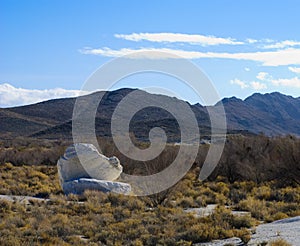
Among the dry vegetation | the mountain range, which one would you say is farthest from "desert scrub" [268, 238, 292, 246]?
the mountain range

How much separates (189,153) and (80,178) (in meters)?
13.0

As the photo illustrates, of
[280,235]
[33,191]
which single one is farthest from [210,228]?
[33,191]

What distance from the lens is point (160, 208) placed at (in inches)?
686

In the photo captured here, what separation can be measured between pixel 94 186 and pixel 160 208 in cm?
560

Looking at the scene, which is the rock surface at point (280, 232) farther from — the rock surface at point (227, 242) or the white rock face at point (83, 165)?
the white rock face at point (83, 165)

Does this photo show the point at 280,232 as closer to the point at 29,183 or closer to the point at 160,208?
the point at 160,208

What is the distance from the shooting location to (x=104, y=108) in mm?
142750

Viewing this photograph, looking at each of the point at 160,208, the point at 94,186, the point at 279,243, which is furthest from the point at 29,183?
the point at 279,243

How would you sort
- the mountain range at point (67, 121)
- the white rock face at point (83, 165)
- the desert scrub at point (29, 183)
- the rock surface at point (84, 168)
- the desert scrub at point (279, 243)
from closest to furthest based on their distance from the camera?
the desert scrub at point (279, 243) → the rock surface at point (84, 168) → the white rock face at point (83, 165) → the desert scrub at point (29, 183) → the mountain range at point (67, 121)

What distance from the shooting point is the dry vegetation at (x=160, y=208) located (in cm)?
1268

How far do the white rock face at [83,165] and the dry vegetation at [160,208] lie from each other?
1205mm

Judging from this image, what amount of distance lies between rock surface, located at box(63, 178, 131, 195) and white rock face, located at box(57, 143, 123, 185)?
779 millimetres

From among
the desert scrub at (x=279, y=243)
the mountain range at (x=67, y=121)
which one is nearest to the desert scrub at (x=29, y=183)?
the desert scrub at (x=279, y=243)

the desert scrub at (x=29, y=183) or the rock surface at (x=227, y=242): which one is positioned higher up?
the rock surface at (x=227, y=242)
